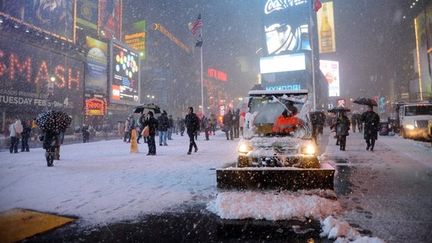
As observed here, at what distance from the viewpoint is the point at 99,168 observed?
9742 millimetres

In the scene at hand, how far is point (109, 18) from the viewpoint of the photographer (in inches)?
2299

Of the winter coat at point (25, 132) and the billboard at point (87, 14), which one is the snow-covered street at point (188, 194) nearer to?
the winter coat at point (25, 132)

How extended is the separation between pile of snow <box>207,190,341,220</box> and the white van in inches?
657

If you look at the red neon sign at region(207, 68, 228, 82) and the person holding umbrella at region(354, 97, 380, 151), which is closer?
the person holding umbrella at region(354, 97, 380, 151)

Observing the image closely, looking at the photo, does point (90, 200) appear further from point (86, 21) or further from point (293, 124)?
point (86, 21)

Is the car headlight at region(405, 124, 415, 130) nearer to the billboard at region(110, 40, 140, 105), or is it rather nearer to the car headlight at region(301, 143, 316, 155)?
the car headlight at region(301, 143, 316, 155)

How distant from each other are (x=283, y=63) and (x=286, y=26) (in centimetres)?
1175

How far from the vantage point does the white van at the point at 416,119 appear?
18812 millimetres

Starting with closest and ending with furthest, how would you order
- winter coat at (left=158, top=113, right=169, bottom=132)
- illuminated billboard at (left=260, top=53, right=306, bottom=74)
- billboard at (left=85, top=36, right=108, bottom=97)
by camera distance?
winter coat at (left=158, top=113, right=169, bottom=132), billboard at (left=85, top=36, right=108, bottom=97), illuminated billboard at (left=260, top=53, right=306, bottom=74)

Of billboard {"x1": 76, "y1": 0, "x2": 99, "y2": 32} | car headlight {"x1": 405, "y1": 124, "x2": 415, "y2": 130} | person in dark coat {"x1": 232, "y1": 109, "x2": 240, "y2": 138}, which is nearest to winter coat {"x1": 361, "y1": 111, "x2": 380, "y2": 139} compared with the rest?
car headlight {"x1": 405, "y1": 124, "x2": 415, "y2": 130}

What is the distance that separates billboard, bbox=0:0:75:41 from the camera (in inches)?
1252

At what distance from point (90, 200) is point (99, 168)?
13.2ft

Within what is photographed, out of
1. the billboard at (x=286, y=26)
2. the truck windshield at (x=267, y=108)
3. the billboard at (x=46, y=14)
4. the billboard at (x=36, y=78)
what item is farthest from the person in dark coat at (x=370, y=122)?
the billboard at (x=286, y=26)

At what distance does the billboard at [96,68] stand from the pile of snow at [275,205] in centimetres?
4615
